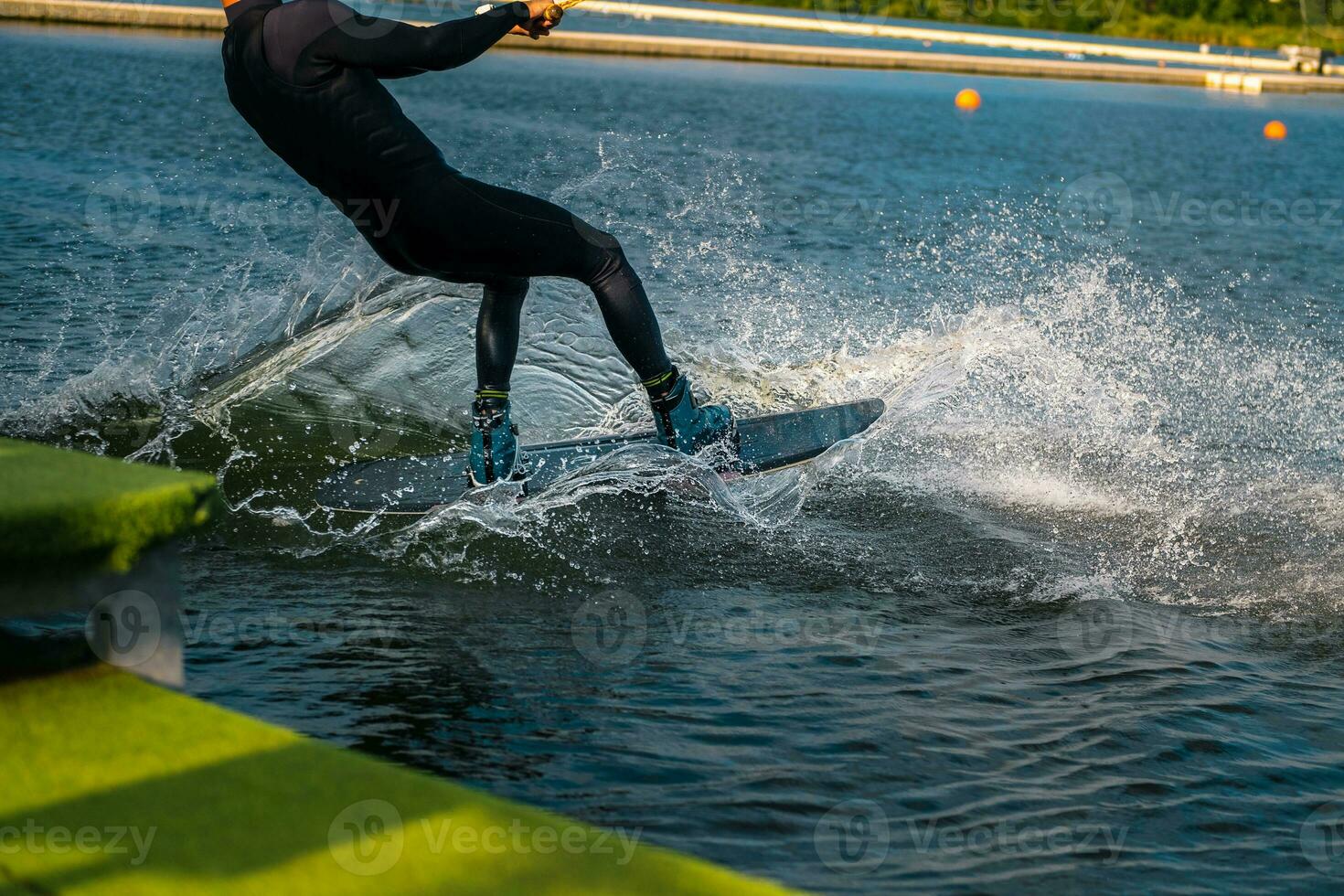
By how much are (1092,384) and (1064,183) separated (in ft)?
36.2

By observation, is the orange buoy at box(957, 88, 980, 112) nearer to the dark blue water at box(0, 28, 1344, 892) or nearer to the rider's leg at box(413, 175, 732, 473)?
the dark blue water at box(0, 28, 1344, 892)

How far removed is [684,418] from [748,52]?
28550 millimetres

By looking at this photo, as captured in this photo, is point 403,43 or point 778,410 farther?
point 778,410

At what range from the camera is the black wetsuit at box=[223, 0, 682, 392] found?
3.96 metres

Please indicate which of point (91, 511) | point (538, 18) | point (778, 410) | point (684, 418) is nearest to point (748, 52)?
point (778, 410)

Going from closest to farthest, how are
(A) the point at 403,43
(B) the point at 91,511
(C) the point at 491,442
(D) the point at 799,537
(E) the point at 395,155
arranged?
(B) the point at 91,511 < (A) the point at 403,43 < (E) the point at 395,155 < (C) the point at 491,442 < (D) the point at 799,537

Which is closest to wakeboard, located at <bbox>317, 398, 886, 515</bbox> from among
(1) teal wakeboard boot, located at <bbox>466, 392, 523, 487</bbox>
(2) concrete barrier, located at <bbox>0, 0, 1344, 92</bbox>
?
(1) teal wakeboard boot, located at <bbox>466, 392, 523, 487</bbox>

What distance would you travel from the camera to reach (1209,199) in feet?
57.7

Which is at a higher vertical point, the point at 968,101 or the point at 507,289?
the point at 968,101

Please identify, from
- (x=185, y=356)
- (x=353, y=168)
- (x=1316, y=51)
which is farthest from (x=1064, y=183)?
(x=1316, y=51)

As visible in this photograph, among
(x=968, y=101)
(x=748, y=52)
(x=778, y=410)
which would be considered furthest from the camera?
(x=748, y=52)

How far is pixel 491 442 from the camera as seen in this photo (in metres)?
4.84

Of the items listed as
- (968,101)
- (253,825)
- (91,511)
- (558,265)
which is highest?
(968,101)

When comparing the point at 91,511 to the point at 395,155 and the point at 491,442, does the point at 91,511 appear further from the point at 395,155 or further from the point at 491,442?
the point at 491,442
